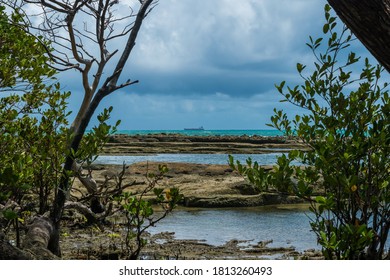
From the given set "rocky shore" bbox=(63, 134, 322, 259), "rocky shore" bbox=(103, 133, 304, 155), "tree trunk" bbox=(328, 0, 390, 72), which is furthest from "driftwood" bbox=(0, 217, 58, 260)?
"rocky shore" bbox=(103, 133, 304, 155)

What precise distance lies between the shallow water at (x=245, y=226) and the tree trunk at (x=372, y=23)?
21.8ft

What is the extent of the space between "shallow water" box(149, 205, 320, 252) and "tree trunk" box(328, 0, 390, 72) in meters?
6.65

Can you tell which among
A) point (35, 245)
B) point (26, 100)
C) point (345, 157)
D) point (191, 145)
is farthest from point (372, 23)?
point (191, 145)

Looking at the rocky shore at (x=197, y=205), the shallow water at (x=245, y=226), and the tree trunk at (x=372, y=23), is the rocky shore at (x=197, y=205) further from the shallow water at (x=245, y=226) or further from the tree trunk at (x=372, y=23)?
the tree trunk at (x=372, y=23)

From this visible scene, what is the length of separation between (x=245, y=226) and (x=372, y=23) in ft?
30.8

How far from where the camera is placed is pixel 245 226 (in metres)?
12.5

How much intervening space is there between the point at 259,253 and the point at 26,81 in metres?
5.03

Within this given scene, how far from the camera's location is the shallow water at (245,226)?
35.7 ft

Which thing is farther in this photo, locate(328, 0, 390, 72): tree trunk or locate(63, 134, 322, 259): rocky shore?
locate(63, 134, 322, 259): rocky shore

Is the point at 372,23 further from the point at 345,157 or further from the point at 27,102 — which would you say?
the point at 27,102

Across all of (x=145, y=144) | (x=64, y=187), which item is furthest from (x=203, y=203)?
(x=145, y=144)

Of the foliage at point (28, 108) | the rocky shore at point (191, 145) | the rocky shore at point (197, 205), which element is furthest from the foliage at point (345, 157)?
the rocky shore at point (191, 145)

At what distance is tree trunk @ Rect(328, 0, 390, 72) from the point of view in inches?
137

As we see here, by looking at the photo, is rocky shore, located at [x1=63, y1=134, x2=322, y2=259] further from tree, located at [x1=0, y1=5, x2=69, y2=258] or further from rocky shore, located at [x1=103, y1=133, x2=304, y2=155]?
rocky shore, located at [x1=103, y1=133, x2=304, y2=155]
